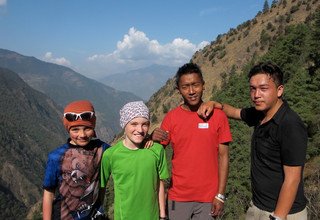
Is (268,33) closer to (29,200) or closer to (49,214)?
(49,214)

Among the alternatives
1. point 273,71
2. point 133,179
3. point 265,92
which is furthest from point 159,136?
point 273,71

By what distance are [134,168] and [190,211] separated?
973 millimetres

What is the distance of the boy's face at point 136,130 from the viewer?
3902 mm

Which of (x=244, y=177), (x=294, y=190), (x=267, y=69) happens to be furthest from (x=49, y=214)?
(x=244, y=177)

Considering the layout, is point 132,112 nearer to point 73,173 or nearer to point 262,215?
point 73,173

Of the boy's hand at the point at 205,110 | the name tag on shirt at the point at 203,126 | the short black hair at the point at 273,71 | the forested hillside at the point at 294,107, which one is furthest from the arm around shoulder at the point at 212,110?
the forested hillside at the point at 294,107

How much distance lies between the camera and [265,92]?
3488mm

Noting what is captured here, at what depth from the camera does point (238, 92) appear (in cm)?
3008

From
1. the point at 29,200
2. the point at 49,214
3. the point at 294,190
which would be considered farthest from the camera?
the point at 29,200

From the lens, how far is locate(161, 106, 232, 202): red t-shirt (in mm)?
4168

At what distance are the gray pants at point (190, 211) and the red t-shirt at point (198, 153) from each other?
0.07m

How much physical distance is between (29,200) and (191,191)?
16869 centimetres

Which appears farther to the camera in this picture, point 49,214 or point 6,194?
point 6,194

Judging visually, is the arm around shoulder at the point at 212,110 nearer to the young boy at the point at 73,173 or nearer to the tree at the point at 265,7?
the young boy at the point at 73,173
